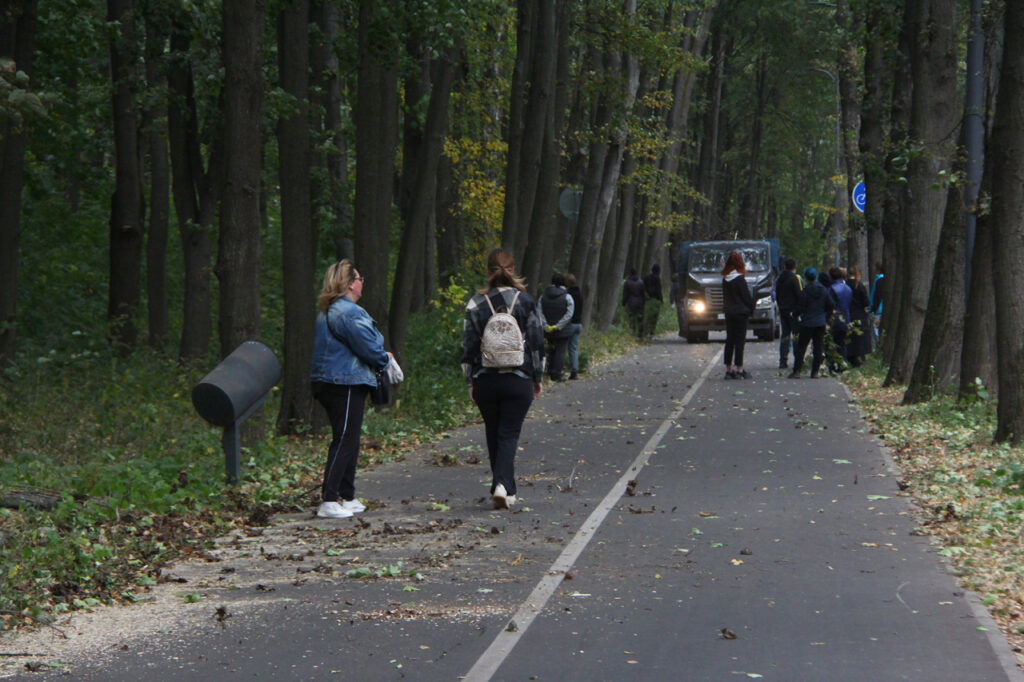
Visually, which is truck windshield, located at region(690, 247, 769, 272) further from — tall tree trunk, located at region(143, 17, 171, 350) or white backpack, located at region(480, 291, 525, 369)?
white backpack, located at region(480, 291, 525, 369)

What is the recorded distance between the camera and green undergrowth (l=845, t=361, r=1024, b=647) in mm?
8148

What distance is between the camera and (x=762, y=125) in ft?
206

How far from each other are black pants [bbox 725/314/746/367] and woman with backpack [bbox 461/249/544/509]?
43.4 ft

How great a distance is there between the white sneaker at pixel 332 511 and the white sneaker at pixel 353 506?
0.09 metres

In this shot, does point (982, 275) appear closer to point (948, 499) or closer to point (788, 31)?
point (948, 499)

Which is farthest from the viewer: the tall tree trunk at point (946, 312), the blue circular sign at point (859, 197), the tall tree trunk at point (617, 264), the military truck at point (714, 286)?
the military truck at point (714, 286)

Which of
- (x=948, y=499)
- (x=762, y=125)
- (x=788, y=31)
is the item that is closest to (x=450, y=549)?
(x=948, y=499)

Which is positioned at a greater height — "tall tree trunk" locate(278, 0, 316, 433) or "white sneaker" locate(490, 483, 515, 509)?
"tall tree trunk" locate(278, 0, 316, 433)

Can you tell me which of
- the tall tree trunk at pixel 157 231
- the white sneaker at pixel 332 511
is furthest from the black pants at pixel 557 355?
the white sneaker at pixel 332 511

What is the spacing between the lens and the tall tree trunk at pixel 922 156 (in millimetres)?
19297

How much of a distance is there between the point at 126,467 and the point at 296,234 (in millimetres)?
4837

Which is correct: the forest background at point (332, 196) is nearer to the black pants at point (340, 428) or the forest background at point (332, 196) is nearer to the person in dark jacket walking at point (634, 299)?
the black pants at point (340, 428)

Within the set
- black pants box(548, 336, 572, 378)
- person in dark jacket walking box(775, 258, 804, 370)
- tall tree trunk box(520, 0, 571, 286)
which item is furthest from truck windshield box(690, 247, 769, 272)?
black pants box(548, 336, 572, 378)

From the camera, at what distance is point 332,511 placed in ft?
35.0
